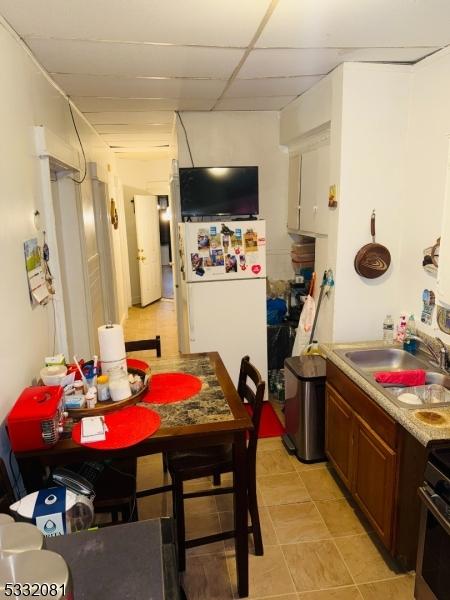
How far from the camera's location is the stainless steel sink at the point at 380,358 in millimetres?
2562

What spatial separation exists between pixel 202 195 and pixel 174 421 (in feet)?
7.64

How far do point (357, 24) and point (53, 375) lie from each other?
7.01 feet

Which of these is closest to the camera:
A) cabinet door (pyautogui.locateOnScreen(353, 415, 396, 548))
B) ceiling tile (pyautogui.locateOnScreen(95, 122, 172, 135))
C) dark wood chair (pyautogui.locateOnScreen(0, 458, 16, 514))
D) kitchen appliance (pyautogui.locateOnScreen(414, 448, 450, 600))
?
dark wood chair (pyautogui.locateOnScreen(0, 458, 16, 514))

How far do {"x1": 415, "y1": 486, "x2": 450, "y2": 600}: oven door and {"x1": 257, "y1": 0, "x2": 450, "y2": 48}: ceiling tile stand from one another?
1949 millimetres

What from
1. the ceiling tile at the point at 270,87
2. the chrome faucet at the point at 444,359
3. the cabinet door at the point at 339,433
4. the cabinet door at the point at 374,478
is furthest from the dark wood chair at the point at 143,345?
the ceiling tile at the point at 270,87

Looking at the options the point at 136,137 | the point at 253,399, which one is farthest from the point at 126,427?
the point at 136,137

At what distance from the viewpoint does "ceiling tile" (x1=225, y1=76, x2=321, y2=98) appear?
2.94 meters

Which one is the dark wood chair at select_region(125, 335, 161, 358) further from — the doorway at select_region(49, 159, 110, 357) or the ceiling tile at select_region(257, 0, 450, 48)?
the ceiling tile at select_region(257, 0, 450, 48)

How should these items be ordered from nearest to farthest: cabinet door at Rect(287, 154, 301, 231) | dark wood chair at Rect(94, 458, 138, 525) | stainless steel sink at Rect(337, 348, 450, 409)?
dark wood chair at Rect(94, 458, 138, 525) → stainless steel sink at Rect(337, 348, 450, 409) → cabinet door at Rect(287, 154, 301, 231)

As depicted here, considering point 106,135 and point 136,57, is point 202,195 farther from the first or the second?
point 106,135

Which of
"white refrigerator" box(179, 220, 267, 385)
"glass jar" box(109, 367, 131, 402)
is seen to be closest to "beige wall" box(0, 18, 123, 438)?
"glass jar" box(109, 367, 131, 402)

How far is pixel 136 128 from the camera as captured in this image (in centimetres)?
448

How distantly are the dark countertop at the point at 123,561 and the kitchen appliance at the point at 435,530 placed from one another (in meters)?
1.02

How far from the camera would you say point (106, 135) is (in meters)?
4.91
